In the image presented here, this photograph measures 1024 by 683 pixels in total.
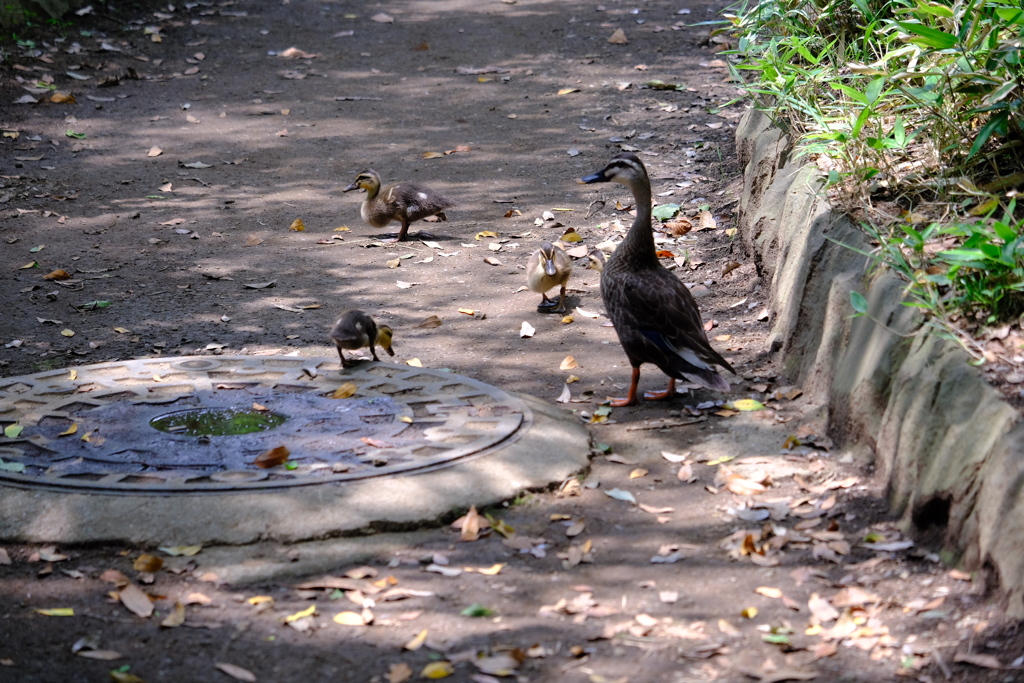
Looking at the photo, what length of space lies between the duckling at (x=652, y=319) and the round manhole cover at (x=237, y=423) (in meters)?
0.73

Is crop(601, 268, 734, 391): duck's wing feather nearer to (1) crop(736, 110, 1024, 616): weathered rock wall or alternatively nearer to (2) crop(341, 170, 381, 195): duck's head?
(1) crop(736, 110, 1024, 616): weathered rock wall

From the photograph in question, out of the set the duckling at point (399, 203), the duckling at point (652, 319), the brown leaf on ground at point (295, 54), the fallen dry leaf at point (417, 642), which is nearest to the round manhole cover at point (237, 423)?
the duckling at point (652, 319)

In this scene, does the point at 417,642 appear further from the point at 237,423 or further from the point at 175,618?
the point at 237,423

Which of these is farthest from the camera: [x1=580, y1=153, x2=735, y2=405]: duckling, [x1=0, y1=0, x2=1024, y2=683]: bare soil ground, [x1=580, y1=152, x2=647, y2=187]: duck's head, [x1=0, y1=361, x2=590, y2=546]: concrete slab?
[x1=580, y1=152, x2=647, y2=187]: duck's head

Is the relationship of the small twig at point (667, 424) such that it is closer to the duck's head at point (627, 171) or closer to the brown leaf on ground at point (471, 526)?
the brown leaf on ground at point (471, 526)

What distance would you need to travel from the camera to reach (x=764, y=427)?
4902mm

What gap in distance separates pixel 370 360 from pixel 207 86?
670 cm

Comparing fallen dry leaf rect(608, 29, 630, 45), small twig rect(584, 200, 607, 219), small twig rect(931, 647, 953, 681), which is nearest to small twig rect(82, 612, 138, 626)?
small twig rect(931, 647, 953, 681)

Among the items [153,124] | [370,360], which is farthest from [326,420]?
[153,124]

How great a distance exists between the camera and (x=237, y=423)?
469cm

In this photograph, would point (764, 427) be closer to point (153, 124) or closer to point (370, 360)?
point (370, 360)

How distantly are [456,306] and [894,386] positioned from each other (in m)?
3.24

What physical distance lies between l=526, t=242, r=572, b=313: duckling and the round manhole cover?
128 centimetres

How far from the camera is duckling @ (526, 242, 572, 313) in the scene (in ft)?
20.9
